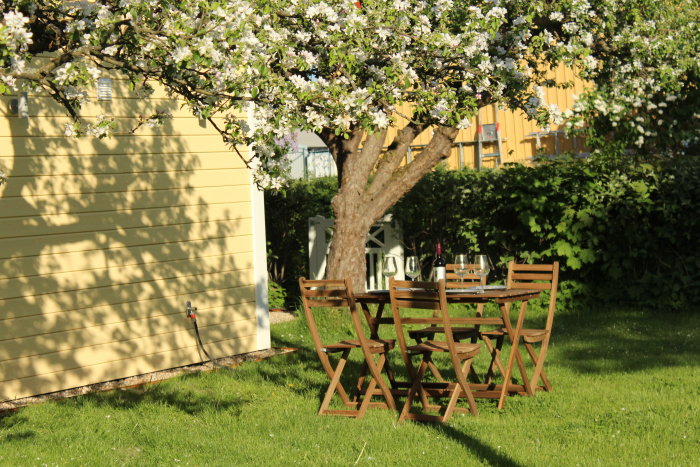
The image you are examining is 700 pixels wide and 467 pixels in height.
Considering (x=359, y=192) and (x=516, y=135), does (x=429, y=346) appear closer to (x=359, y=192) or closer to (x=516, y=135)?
(x=359, y=192)

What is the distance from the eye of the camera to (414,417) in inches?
243

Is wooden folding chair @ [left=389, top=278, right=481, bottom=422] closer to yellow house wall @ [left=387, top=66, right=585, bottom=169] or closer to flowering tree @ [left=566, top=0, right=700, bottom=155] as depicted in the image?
flowering tree @ [left=566, top=0, right=700, bottom=155]

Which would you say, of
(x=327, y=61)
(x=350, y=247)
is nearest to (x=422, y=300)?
(x=327, y=61)

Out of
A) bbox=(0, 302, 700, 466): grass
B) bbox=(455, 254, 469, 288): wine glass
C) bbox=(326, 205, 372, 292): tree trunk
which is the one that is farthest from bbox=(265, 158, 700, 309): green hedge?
bbox=(455, 254, 469, 288): wine glass

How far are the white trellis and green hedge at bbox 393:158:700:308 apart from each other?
0.75 meters

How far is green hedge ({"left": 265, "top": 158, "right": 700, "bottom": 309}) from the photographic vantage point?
34.3 ft

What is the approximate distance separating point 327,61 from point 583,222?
17.4 feet

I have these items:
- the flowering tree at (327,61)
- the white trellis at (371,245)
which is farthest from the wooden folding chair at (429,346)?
the white trellis at (371,245)

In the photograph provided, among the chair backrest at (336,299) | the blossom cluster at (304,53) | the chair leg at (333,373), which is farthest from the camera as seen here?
the chair leg at (333,373)

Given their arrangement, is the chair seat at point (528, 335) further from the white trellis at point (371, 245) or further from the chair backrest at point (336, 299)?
the white trellis at point (371, 245)

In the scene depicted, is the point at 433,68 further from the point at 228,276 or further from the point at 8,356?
the point at 8,356

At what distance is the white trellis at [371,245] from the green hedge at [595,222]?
29.4 inches

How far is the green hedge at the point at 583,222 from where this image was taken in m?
10.5

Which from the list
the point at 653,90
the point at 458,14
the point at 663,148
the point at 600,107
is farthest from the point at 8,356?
the point at 663,148
